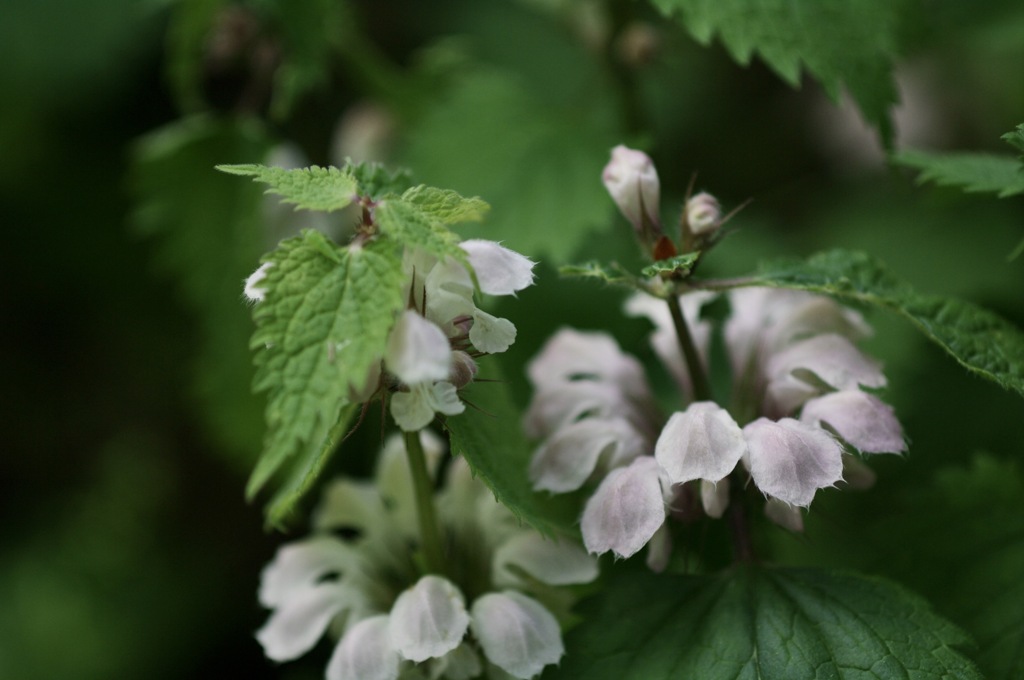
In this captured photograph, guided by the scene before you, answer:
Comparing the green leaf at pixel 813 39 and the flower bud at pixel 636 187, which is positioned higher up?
the green leaf at pixel 813 39

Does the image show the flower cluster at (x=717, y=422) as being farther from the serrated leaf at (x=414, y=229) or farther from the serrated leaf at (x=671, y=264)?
the serrated leaf at (x=414, y=229)

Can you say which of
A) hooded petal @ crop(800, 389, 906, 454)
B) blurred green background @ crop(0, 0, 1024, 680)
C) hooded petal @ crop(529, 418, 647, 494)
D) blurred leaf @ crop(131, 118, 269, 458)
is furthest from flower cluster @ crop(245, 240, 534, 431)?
blurred leaf @ crop(131, 118, 269, 458)

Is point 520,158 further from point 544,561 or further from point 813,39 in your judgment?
point 544,561

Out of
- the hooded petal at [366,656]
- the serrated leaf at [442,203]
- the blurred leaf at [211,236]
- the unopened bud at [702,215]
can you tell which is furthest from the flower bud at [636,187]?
the blurred leaf at [211,236]

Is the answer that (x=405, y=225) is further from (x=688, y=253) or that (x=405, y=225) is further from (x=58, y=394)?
(x=58, y=394)

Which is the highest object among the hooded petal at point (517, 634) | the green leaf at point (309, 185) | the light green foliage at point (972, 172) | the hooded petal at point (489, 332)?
the green leaf at point (309, 185)

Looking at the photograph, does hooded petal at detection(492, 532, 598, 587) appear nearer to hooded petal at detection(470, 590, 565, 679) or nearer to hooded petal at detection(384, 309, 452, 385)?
hooded petal at detection(470, 590, 565, 679)
